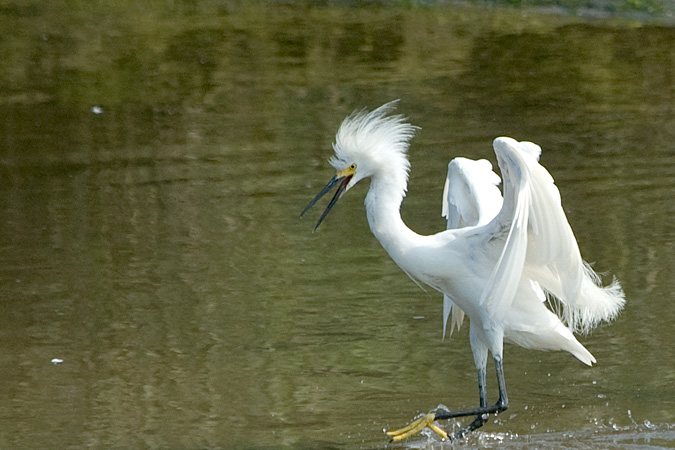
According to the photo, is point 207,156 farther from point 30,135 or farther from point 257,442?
point 257,442

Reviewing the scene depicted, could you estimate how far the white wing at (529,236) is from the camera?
15.2 feet

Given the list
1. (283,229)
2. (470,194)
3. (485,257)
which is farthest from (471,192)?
(283,229)

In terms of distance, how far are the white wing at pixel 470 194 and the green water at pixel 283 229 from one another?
0.78 metres

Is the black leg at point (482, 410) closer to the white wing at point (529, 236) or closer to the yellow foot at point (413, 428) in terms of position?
the yellow foot at point (413, 428)

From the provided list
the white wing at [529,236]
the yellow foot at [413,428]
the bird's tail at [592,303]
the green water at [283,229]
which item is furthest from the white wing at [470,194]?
the green water at [283,229]

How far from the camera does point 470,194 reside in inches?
222

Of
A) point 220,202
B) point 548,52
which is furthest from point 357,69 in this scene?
point 220,202

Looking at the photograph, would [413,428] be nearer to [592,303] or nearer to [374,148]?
[592,303]

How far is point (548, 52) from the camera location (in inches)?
543

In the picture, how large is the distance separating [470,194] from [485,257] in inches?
19.9

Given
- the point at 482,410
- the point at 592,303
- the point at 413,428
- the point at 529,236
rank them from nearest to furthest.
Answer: the point at 529,236
the point at 413,428
the point at 482,410
the point at 592,303

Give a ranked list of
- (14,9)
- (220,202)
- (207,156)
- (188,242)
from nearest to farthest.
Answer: (188,242) → (220,202) → (207,156) → (14,9)

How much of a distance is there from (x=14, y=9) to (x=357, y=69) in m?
6.21

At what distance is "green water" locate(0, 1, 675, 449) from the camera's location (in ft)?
18.6
